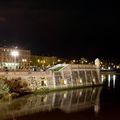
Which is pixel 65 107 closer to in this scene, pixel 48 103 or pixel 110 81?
pixel 48 103

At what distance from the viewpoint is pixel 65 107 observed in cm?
5212

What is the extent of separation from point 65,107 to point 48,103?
4.11 metres

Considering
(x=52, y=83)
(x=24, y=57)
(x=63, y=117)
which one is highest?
(x=24, y=57)

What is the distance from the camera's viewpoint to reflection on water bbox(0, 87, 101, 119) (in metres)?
46.4

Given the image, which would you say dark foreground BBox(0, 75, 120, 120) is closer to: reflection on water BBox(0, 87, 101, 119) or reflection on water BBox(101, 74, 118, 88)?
reflection on water BBox(0, 87, 101, 119)

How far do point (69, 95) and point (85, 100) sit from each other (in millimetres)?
5826

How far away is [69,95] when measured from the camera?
65.7 metres

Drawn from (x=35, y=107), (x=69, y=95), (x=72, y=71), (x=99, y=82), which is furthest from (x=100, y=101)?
(x=99, y=82)

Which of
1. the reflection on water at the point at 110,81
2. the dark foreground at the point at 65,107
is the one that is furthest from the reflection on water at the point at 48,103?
the reflection on water at the point at 110,81

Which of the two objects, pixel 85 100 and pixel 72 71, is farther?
pixel 72 71

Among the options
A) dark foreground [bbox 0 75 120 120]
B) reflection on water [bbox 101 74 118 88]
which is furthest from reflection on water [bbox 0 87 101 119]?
reflection on water [bbox 101 74 118 88]

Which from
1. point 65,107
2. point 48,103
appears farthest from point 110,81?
point 65,107

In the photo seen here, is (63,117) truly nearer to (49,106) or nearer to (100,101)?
(49,106)

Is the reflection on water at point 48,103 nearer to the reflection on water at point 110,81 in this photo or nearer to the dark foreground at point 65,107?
the dark foreground at point 65,107
